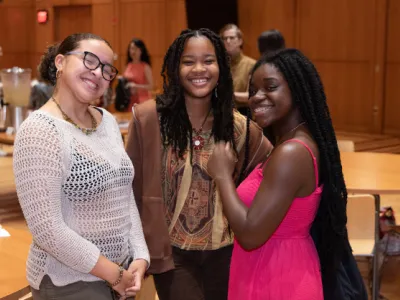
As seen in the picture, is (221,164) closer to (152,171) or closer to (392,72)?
(152,171)

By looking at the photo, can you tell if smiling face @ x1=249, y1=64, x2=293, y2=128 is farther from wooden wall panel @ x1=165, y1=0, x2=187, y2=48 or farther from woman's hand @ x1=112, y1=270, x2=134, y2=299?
wooden wall panel @ x1=165, y1=0, x2=187, y2=48

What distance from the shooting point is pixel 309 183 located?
203 cm

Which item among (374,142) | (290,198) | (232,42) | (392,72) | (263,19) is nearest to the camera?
(290,198)

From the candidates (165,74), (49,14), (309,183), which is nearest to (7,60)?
(49,14)

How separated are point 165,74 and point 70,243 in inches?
46.0

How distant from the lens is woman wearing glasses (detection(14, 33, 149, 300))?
197 cm

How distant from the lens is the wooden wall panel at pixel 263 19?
12.1 meters

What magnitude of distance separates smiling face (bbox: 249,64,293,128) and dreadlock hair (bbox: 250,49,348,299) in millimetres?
18

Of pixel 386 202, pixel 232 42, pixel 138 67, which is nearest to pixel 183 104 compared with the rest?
pixel 232 42

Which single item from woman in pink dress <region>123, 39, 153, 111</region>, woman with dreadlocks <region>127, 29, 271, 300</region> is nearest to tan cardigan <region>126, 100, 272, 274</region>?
woman with dreadlocks <region>127, 29, 271, 300</region>

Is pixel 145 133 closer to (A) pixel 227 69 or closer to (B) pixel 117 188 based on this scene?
(A) pixel 227 69

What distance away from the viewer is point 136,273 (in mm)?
2217

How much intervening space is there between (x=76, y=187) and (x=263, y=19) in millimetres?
10870

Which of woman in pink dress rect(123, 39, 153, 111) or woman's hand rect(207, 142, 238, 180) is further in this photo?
woman in pink dress rect(123, 39, 153, 111)
